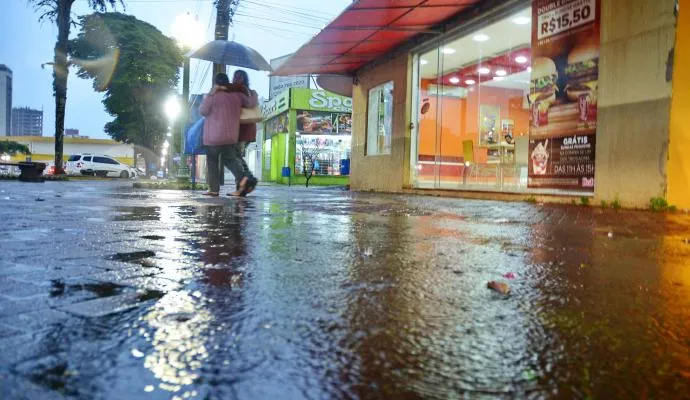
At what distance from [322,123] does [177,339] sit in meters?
27.2

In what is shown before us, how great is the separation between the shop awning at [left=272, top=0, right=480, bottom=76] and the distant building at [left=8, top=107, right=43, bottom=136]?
174 metres

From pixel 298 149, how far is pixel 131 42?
14.7 metres

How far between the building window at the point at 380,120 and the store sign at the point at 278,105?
1248 cm

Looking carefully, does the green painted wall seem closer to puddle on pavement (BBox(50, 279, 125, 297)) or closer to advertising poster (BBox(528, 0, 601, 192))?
advertising poster (BBox(528, 0, 601, 192))

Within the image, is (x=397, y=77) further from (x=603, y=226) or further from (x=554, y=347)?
(x=554, y=347)

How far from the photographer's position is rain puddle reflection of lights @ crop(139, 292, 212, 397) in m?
0.98

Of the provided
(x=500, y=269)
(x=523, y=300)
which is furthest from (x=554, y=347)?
(x=500, y=269)

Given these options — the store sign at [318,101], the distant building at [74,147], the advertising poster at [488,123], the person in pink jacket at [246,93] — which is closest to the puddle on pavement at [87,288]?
the person in pink jacket at [246,93]

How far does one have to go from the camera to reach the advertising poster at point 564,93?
22.6 ft

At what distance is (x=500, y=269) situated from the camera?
7.22ft

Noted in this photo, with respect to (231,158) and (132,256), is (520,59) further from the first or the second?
(132,256)

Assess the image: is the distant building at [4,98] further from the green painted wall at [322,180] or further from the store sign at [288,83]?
the green painted wall at [322,180]

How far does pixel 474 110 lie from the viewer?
14.1 meters

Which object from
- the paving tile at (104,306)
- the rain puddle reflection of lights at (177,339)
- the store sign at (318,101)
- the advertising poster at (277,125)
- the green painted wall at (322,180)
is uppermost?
the store sign at (318,101)
